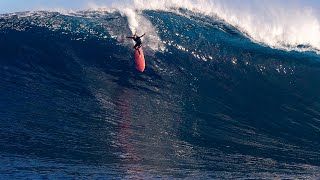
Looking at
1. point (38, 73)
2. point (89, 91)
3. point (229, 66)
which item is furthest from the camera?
point (229, 66)

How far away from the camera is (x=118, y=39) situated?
1686cm

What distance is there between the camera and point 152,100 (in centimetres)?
1291

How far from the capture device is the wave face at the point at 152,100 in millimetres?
8430

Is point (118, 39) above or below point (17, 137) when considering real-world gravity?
above

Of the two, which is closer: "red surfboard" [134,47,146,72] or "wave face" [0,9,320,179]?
"wave face" [0,9,320,179]

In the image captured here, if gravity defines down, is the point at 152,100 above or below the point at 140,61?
below

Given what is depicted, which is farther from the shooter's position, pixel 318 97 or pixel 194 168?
pixel 318 97

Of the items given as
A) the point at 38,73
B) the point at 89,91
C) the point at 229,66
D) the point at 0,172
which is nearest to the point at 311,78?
the point at 229,66

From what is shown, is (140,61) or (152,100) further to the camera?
(140,61)

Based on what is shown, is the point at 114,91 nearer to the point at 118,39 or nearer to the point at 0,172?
Answer: the point at 118,39

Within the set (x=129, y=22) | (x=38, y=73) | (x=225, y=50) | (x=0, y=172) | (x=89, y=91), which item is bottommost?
(x=0, y=172)

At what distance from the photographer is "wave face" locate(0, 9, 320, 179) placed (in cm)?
843

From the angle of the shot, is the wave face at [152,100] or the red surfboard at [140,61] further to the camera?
the red surfboard at [140,61]

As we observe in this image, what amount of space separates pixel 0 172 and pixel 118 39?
10364mm
